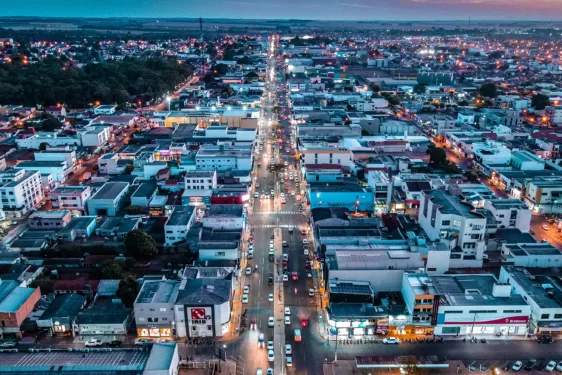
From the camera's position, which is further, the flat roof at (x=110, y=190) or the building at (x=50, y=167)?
the building at (x=50, y=167)

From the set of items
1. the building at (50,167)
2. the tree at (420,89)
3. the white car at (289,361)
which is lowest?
the white car at (289,361)

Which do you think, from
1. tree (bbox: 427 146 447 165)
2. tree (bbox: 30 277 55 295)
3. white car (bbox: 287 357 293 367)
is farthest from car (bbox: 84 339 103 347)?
tree (bbox: 427 146 447 165)

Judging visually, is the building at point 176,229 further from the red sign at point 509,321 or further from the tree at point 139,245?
the red sign at point 509,321

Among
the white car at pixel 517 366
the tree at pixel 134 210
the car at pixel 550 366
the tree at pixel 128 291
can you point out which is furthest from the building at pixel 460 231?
the tree at pixel 134 210

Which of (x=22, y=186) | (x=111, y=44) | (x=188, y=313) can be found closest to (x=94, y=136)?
(x=22, y=186)

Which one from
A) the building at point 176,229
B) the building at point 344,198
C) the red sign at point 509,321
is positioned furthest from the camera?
the building at point 344,198

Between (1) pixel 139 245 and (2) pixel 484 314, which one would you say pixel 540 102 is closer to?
(2) pixel 484 314

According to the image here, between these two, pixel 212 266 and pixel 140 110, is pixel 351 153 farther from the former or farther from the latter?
pixel 140 110
